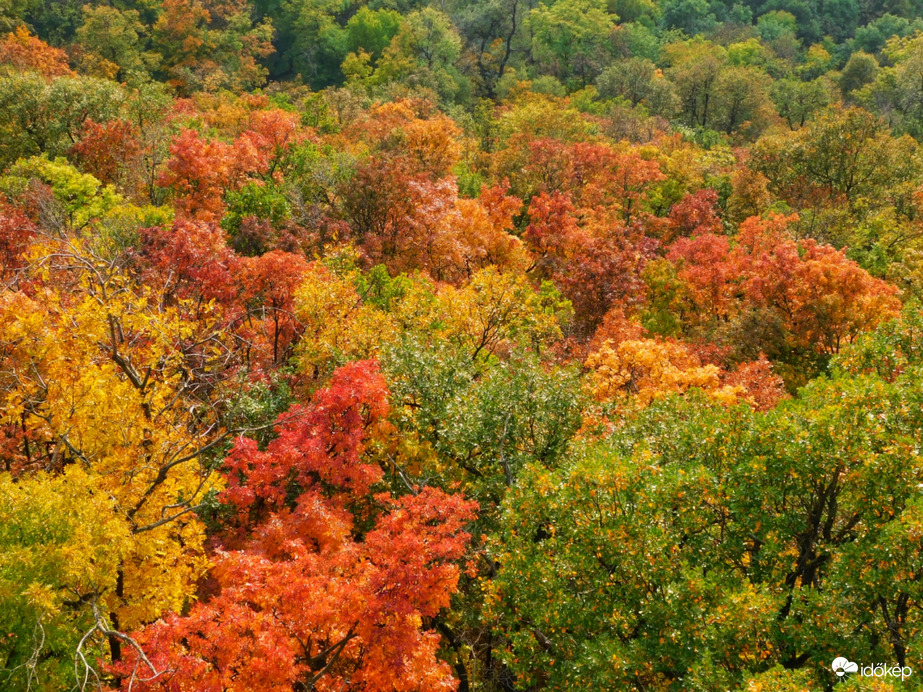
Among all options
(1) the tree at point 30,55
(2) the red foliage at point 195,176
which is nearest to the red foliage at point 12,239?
(2) the red foliage at point 195,176

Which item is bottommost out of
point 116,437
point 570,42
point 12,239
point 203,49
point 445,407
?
point 203,49

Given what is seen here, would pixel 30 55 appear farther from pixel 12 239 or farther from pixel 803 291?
pixel 803 291

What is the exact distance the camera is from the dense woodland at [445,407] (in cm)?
1176

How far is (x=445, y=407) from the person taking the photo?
61.2ft

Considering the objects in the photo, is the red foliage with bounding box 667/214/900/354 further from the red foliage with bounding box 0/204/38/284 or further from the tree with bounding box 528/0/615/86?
the tree with bounding box 528/0/615/86

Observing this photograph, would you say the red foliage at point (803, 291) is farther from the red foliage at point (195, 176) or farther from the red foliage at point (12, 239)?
the red foliage at point (12, 239)

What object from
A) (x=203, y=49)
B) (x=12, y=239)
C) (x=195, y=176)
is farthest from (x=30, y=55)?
(x=12, y=239)

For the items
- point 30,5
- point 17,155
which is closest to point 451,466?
point 17,155

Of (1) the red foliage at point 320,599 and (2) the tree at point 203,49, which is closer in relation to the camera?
(1) the red foliage at point 320,599

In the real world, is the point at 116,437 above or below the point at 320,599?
above

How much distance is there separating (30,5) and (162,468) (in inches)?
3234

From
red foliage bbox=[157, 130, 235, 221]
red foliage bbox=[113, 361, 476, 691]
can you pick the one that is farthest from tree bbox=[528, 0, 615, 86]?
red foliage bbox=[113, 361, 476, 691]

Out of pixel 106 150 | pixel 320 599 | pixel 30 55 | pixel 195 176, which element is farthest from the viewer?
pixel 30 55

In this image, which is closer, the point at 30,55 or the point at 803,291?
the point at 803,291
